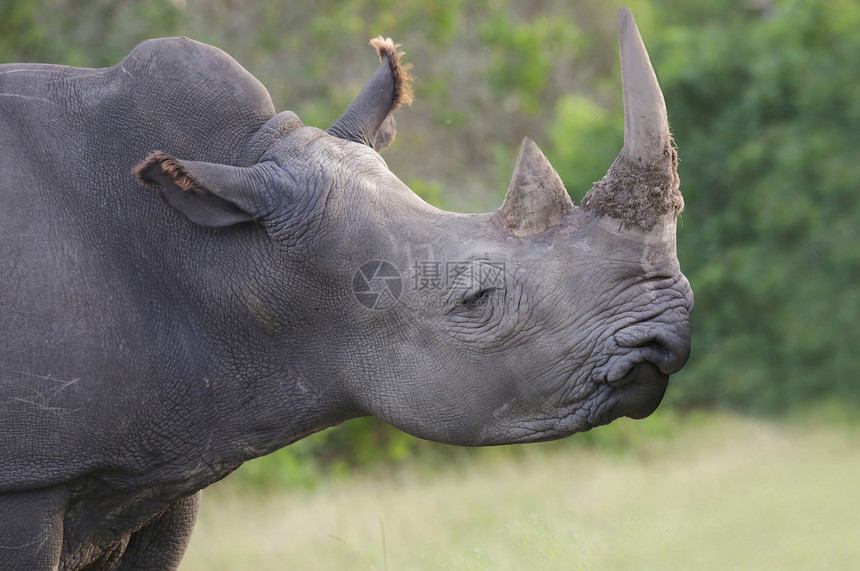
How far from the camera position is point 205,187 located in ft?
12.1

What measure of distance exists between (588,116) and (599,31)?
9.20 m

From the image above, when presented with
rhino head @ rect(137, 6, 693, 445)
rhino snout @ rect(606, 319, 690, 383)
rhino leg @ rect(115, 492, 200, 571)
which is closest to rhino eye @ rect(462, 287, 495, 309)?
rhino head @ rect(137, 6, 693, 445)

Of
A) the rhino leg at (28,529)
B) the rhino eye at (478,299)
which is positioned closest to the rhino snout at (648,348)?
the rhino eye at (478,299)

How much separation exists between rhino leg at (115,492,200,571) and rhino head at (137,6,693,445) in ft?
3.54

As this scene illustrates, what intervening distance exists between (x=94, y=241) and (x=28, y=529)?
1021mm

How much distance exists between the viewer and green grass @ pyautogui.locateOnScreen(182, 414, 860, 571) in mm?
4629

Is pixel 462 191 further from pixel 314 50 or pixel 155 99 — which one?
pixel 155 99

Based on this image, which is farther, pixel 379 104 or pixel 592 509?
pixel 592 509

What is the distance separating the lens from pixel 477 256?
357 centimetres

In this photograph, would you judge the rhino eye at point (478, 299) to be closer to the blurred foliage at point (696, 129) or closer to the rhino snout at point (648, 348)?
the rhino snout at point (648, 348)

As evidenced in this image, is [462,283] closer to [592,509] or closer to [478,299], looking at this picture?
[478,299]

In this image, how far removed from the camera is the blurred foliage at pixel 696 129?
7.69 m

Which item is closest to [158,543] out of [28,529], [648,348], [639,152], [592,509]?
[28,529]

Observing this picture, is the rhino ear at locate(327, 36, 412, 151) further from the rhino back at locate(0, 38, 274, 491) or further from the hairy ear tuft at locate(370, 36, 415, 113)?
the rhino back at locate(0, 38, 274, 491)
